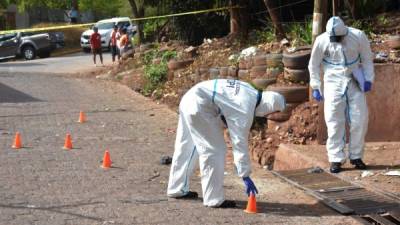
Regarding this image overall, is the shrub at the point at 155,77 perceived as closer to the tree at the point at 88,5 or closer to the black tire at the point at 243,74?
the black tire at the point at 243,74

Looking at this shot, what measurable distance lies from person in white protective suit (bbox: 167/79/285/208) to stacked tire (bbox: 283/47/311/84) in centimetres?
383

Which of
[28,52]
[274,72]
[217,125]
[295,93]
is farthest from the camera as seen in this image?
[28,52]

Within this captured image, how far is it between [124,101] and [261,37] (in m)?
3.64

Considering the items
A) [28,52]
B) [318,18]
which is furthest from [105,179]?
[28,52]

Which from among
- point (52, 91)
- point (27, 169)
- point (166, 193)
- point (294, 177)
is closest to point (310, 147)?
point (294, 177)

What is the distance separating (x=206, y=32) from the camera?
20750 millimetres

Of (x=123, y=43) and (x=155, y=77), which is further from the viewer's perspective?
(x=123, y=43)

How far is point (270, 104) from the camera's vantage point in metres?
6.61

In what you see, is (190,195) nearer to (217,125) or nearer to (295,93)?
(217,125)

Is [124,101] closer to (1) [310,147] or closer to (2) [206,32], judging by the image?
(2) [206,32]

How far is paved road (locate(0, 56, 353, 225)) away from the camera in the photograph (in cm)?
676

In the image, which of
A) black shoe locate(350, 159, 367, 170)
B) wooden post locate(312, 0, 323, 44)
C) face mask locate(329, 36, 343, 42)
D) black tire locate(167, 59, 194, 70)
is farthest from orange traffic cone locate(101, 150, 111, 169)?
black tire locate(167, 59, 194, 70)

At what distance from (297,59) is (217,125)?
13.1 ft

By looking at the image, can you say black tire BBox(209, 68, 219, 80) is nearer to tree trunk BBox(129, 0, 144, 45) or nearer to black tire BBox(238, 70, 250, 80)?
black tire BBox(238, 70, 250, 80)
